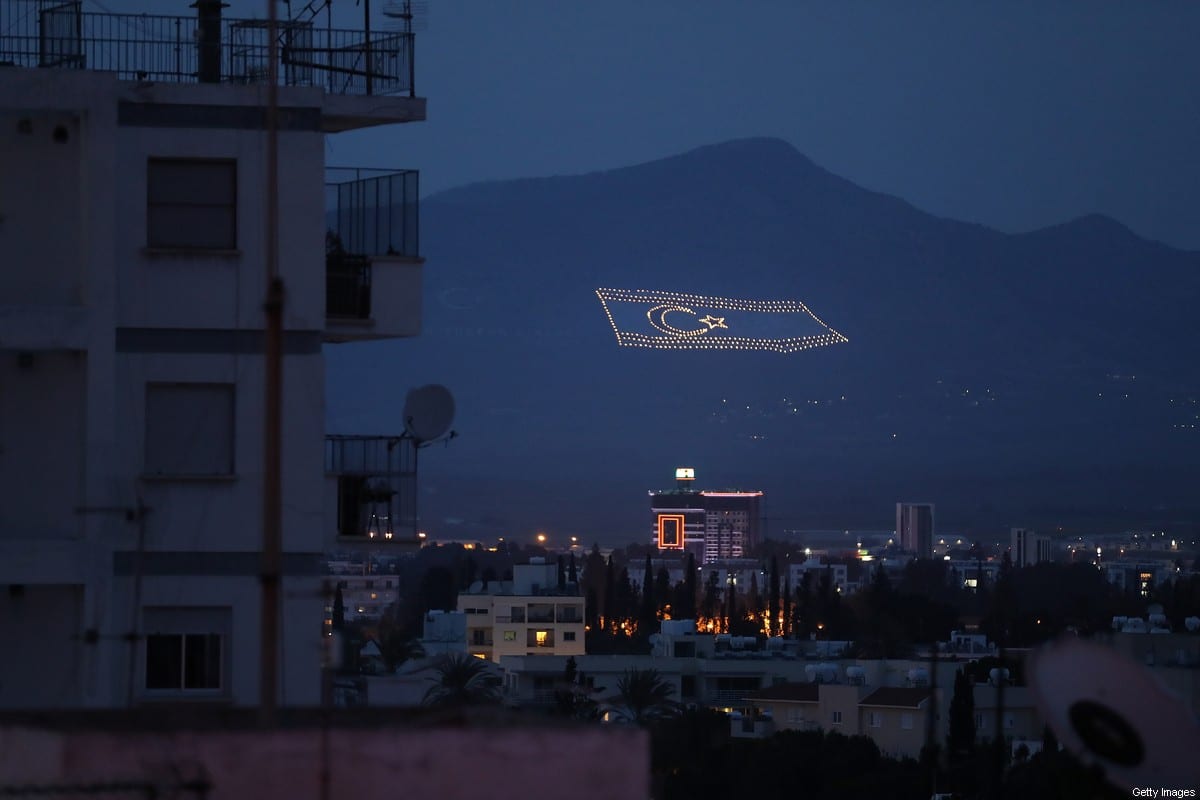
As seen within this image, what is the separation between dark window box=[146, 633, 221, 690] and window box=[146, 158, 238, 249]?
3825mm

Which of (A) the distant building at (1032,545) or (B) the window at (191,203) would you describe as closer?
(B) the window at (191,203)

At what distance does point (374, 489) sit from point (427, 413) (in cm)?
105

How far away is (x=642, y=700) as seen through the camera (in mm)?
46094

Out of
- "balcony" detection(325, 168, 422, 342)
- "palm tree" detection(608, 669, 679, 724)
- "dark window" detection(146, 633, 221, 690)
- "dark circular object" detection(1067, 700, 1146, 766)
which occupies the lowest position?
"palm tree" detection(608, 669, 679, 724)

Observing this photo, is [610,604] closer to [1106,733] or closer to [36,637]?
[36,637]

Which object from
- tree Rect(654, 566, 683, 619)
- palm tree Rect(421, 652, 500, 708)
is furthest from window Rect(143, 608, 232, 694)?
tree Rect(654, 566, 683, 619)

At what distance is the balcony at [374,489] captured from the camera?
2011 cm

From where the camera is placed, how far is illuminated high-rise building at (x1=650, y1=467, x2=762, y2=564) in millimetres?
159875

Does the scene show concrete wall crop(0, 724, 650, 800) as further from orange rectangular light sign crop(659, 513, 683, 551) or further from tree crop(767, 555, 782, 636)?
orange rectangular light sign crop(659, 513, 683, 551)

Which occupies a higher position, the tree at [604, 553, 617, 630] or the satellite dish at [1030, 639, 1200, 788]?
the satellite dish at [1030, 639, 1200, 788]

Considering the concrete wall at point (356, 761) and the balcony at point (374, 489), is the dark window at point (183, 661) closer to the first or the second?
the balcony at point (374, 489)

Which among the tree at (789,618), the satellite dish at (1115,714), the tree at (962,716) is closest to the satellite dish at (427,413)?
the satellite dish at (1115,714)

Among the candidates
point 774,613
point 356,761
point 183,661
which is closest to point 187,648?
point 183,661

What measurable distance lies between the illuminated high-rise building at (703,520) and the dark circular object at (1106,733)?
480 ft
